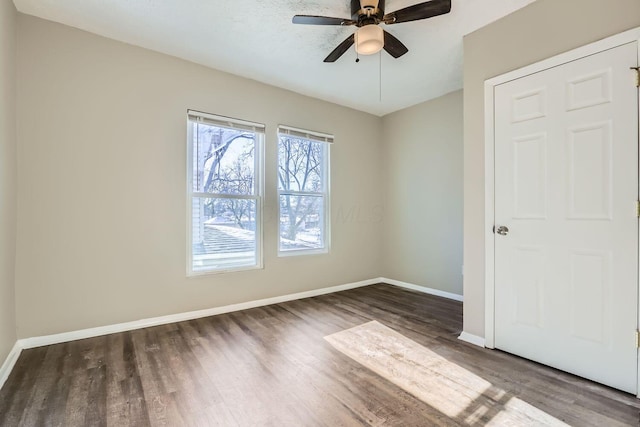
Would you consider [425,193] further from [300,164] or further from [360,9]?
[360,9]

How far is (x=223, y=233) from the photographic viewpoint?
3.40m

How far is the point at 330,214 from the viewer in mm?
4324

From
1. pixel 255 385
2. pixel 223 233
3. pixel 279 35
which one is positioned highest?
pixel 279 35

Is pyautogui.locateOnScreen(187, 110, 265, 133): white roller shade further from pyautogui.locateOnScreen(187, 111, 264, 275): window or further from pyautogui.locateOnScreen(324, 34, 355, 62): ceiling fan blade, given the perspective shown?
pyautogui.locateOnScreen(324, 34, 355, 62): ceiling fan blade

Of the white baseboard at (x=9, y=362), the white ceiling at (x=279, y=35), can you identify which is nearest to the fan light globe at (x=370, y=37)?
the white ceiling at (x=279, y=35)

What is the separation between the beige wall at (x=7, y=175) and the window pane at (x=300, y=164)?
2.42 m

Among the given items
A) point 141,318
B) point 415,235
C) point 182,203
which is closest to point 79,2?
point 182,203

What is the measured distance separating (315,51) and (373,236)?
2.88m

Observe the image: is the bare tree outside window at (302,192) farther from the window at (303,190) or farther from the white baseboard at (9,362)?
the white baseboard at (9,362)

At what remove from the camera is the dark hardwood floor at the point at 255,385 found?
163 cm

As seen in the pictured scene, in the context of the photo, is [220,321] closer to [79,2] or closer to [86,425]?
[86,425]

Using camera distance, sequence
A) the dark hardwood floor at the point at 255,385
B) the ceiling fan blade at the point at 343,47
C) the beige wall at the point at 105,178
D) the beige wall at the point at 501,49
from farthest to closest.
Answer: the beige wall at the point at 105,178 → the ceiling fan blade at the point at 343,47 → the beige wall at the point at 501,49 → the dark hardwood floor at the point at 255,385

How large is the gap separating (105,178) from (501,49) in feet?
11.9

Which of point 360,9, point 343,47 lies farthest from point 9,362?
point 360,9
